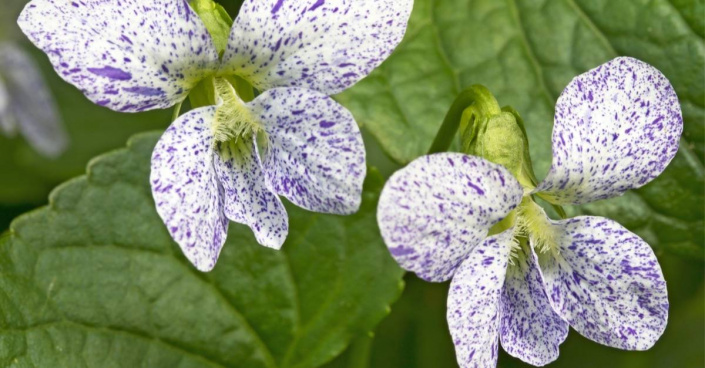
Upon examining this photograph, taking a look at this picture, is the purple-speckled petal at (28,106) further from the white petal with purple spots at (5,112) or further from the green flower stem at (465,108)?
the green flower stem at (465,108)

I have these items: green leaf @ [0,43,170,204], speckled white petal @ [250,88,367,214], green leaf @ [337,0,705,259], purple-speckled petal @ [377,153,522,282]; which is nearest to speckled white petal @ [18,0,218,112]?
speckled white petal @ [250,88,367,214]

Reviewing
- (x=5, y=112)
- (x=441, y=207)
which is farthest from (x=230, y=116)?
(x=5, y=112)

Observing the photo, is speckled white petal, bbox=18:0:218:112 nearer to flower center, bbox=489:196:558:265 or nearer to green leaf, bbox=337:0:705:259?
flower center, bbox=489:196:558:265

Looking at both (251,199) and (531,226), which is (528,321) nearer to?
(531,226)

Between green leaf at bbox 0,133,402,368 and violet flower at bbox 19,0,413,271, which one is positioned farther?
green leaf at bbox 0,133,402,368

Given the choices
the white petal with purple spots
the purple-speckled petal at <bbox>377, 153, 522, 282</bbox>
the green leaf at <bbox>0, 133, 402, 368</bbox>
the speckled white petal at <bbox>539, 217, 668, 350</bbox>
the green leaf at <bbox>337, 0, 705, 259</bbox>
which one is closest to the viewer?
the purple-speckled petal at <bbox>377, 153, 522, 282</bbox>

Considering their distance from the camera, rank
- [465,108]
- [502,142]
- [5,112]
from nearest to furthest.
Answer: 1. [502,142]
2. [465,108]
3. [5,112]
